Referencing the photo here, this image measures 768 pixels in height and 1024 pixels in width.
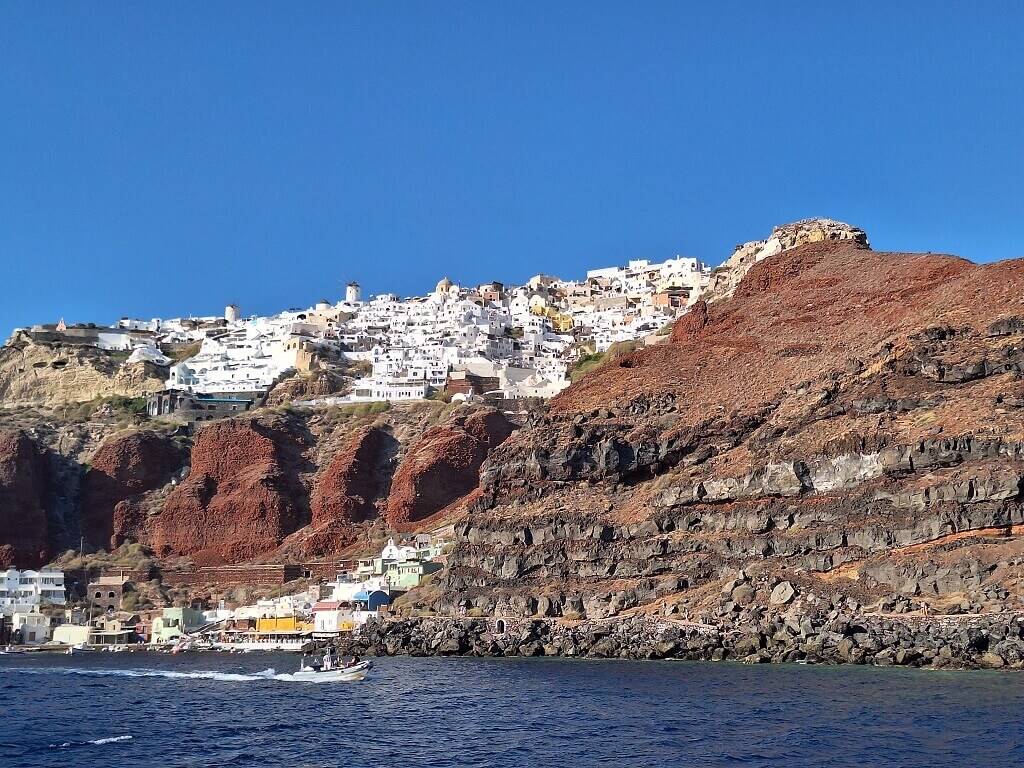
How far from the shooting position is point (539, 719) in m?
52.2

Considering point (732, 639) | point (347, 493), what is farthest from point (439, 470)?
point (732, 639)

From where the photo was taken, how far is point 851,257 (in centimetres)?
11419

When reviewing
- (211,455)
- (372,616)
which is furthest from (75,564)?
(372,616)

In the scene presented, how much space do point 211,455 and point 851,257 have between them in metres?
58.7

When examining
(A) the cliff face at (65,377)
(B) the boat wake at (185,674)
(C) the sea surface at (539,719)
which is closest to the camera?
(C) the sea surface at (539,719)

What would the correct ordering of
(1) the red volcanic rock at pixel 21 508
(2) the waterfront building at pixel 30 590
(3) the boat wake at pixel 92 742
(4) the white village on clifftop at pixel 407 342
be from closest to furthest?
(3) the boat wake at pixel 92 742, (2) the waterfront building at pixel 30 590, (1) the red volcanic rock at pixel 21 508, (4) the white village on clifftop at pixel 407 342

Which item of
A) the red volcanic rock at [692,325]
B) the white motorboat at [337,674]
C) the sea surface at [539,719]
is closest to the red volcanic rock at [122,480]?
the red volcanic rock at [692,325]

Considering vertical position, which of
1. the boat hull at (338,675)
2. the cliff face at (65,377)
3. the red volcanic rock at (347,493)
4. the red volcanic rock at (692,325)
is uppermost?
the cliff face at (65,377)

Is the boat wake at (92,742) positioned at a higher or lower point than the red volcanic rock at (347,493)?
lower

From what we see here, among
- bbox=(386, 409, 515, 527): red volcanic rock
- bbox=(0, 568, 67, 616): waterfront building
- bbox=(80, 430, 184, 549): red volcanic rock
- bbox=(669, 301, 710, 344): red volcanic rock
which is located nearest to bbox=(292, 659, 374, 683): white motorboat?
bbox=(386, 409, 515, 527): red volcanic rock

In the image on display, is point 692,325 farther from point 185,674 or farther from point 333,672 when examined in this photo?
point 185,674

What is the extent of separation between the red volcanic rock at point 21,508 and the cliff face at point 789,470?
45965mm

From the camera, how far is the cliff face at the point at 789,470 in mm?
71625

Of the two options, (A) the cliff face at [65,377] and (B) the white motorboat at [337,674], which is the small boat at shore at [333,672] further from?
(A) the cliff face at [65,377]
